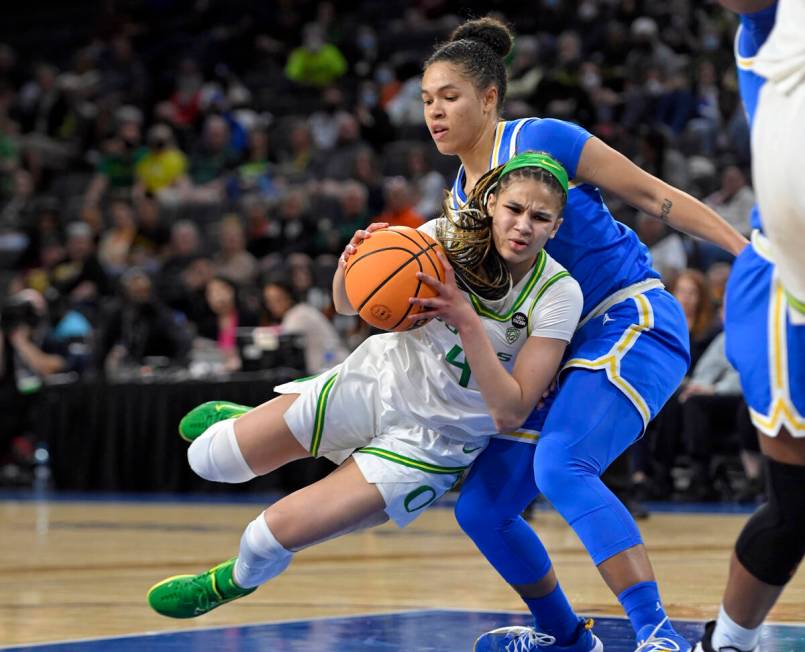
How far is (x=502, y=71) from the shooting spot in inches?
144

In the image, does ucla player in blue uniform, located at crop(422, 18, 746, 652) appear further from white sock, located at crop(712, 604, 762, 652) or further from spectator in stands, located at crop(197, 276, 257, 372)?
spectator in stands, located at crop(197, 276, 257, 372)

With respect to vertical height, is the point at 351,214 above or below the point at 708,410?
above

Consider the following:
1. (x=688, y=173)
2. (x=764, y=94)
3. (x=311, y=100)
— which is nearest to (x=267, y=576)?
(x=764, y=94)

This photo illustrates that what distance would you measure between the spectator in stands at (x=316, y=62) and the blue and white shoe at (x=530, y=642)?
38.5 ft

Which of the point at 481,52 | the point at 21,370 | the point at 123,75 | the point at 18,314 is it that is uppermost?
the point at 481,52

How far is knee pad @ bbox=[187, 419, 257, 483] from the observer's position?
3385 millimetres

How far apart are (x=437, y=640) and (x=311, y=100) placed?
37.7 ft

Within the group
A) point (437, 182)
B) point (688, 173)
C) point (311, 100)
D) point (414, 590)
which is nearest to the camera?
point (414, 590)

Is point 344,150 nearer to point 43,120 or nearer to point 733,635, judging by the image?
point 43,120

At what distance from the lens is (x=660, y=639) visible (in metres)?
3.03

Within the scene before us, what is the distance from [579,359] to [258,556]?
859 mm

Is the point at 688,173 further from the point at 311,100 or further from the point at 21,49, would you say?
the point at 21,49

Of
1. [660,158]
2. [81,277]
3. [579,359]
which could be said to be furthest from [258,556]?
[81,277]

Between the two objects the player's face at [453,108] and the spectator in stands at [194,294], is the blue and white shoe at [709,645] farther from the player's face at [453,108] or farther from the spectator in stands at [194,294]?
the spectator in stands at [194,294]
